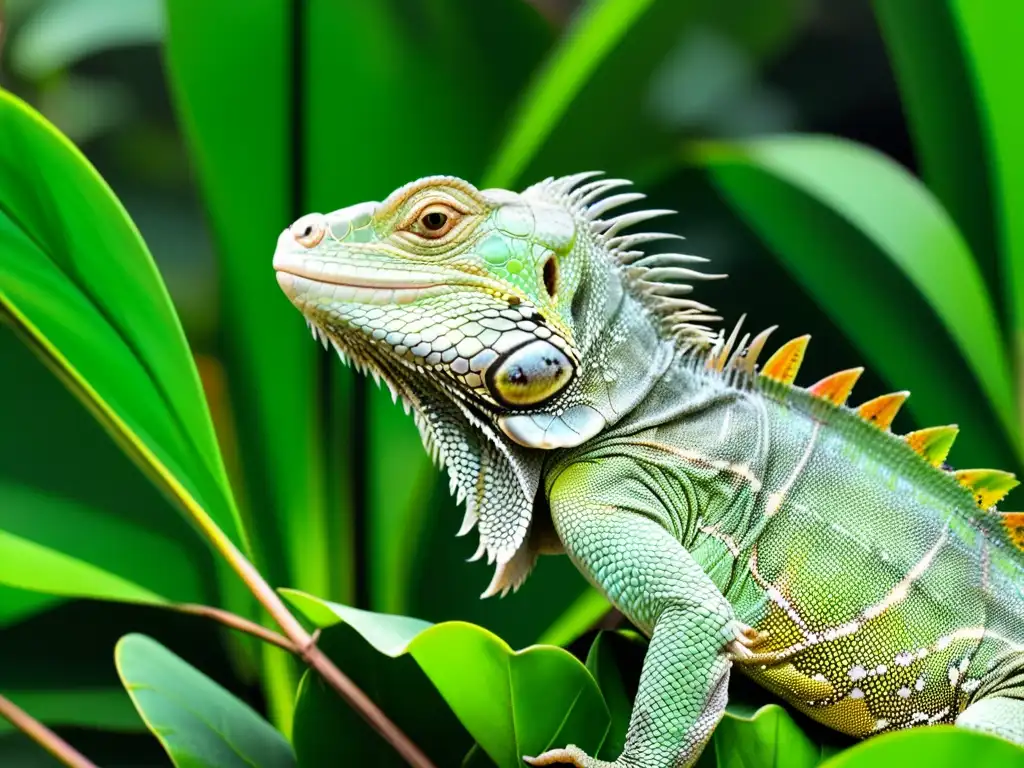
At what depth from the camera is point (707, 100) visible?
8.20 feet

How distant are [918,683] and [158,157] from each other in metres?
2.06

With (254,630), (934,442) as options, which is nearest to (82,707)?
(254,630)

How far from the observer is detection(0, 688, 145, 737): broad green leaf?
1895 mm

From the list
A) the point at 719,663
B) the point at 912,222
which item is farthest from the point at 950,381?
the point at 719,663

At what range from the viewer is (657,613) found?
1.08 m

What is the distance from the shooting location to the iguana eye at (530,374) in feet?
3.72

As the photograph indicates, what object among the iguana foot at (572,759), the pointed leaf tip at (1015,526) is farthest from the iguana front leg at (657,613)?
the pointed leaf tip at (1015,526)

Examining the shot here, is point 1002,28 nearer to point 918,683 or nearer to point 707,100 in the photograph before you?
point 707,100

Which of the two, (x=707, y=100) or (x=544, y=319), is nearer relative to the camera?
(x=544, y=319)

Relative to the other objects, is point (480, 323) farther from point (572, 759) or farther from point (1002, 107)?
point (1002, 107)

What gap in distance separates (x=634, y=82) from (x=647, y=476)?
117cm

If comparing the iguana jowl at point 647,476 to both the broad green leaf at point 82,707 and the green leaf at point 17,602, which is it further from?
the broad green leaf at point 82,707

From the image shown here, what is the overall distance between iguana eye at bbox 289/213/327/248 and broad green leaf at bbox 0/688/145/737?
48.7 inches

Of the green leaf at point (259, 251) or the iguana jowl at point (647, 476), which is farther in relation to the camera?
the green leaf at point (259, 251)
